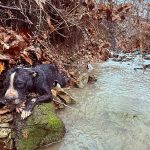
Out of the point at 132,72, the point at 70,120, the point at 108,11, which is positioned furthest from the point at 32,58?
the point at 108,11

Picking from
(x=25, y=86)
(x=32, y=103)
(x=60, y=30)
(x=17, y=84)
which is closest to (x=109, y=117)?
(x=32, y=103)

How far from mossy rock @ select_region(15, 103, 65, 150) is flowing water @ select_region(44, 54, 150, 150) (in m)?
0.11

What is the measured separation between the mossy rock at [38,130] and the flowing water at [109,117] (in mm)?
113

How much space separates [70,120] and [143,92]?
1968 millimetres

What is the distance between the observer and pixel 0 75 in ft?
16.4

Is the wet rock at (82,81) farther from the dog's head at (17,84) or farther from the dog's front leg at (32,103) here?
the dog's head at (17,84)

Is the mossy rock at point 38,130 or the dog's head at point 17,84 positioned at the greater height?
the dog's head at point 17,84

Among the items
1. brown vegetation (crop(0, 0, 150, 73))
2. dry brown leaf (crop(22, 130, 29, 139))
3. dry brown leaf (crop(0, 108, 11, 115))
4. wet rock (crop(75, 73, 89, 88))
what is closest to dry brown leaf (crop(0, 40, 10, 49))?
brown vegetation (crop(0, 0, 150, 73))

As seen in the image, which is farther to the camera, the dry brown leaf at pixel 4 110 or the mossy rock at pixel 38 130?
the dry brown leaf at pixel 4 110

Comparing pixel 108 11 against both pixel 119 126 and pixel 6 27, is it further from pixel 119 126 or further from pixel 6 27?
pixel 119 126

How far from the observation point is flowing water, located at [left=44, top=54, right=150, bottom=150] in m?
4.22

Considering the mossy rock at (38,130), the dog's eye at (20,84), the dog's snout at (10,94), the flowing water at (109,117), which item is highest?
the dog's eye at (20,84)

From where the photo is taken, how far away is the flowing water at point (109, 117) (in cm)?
422

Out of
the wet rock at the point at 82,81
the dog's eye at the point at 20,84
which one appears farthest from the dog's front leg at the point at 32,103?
the wet rock at the point at 82,81
